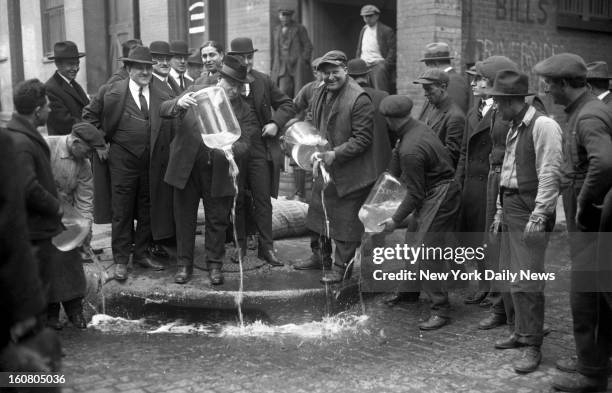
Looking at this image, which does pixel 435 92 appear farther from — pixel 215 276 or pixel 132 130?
pixel 132 130

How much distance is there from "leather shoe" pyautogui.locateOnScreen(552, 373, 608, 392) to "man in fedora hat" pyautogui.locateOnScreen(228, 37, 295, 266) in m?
3.18

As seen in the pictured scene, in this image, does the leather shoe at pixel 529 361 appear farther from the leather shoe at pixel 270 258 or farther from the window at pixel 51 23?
the window at pixel 51 23

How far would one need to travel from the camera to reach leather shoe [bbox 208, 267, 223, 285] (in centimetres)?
629

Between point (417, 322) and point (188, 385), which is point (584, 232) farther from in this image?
point (188, 385)

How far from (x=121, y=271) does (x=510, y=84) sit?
3.74 metres

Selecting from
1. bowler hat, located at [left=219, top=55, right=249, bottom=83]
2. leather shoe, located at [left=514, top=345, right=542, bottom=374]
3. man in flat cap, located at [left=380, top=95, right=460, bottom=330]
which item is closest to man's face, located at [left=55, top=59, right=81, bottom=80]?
bowler hat, located at [left=219, top=55, right=249, bottom=83]

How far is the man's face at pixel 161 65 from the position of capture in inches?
285

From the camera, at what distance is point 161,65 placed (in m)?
7.32

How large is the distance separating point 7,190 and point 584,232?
3.34 metres

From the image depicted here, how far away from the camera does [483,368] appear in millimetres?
4707

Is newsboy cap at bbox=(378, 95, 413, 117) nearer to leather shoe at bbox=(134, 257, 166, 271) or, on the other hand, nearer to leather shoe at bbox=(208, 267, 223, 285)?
leather shoe at bbox=(208, 267, 223, 285)

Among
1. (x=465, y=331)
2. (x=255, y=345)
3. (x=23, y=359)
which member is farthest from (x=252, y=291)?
(x=23, y=359)

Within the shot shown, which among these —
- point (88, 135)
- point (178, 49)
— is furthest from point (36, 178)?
point (178, 49)

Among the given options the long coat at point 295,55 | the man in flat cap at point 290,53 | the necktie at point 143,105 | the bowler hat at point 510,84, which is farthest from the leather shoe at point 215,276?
the long coat at point 295,55
